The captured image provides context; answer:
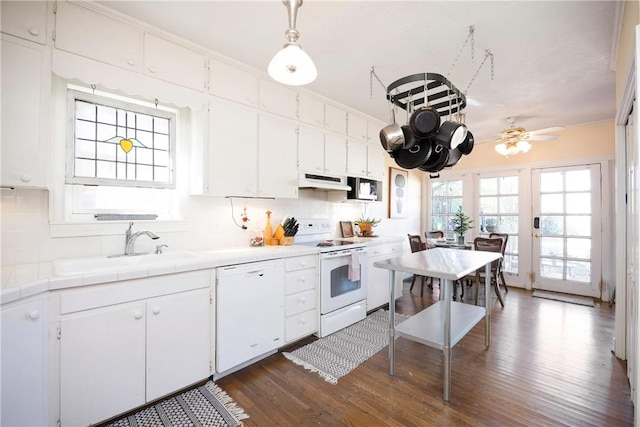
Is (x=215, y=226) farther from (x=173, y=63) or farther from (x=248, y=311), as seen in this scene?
(x=173, y=63)

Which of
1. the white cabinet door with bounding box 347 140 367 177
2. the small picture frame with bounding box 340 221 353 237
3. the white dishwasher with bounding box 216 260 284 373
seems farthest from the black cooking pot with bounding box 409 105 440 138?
the small picture frame with bounding box 340 221 353 237

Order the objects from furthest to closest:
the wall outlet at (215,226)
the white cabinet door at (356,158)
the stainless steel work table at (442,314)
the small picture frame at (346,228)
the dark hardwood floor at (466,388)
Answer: the small picture frame at (346,228) < the white cabinet door at (356,158) < the wall outlet at (215,226) < the stainless steel work table at (442,314) < the dark hardwood floor at (466,388)

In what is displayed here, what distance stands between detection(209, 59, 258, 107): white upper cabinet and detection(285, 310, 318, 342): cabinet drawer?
2.06 metres

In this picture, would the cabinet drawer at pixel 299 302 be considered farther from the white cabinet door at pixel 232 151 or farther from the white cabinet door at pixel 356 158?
the white cabinet door at pixel 356 158

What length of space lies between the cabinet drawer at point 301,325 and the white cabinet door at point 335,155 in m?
1.64

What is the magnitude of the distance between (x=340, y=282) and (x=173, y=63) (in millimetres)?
2482

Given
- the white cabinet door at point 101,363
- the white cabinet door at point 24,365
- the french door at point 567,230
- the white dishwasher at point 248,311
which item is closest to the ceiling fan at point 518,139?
the french door at point 567,230

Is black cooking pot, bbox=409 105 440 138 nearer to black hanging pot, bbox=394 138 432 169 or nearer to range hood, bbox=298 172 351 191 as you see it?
black hanging pot, bbox=394 138 432 169

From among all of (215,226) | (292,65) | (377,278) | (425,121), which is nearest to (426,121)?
(425,121)

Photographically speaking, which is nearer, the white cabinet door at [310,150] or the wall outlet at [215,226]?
the wall outlet at [215,226]

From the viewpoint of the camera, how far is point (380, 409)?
5.95 feet

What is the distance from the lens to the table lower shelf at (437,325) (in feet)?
6.73

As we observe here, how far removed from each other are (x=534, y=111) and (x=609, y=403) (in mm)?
3324

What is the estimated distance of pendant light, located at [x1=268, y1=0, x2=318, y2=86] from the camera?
4.81 feet
